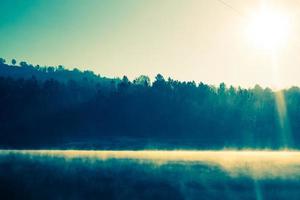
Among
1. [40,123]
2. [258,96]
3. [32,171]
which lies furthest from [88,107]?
[32,171]

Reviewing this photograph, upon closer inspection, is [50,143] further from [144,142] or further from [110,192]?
[110,192]

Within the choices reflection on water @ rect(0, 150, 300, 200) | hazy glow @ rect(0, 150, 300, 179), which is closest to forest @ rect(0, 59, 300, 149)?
hazy glow @ rect(0, 150, 300, 179)

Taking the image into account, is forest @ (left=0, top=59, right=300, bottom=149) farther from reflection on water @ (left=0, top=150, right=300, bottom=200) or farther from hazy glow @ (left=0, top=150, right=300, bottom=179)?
reflection on water @ (left=0, top=150, right=300, bottom=200)

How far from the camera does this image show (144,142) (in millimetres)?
140500

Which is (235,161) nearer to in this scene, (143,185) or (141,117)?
(143,185)

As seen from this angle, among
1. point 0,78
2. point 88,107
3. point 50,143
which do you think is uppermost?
point 0,78

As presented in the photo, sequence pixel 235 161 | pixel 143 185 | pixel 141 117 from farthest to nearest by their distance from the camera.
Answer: pixel 141 117
pixel 235 161
pixel 143 185

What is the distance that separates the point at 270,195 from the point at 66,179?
14260 millimetres

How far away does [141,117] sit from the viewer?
494 feet

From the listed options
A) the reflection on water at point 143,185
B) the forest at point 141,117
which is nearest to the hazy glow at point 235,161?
the reflection on water at point 143,185

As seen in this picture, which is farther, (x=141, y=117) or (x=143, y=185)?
(x=141, y=117)

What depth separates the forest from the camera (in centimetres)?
14138

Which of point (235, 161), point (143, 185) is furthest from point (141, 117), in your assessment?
point (143, 185)

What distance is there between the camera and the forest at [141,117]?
141 m
